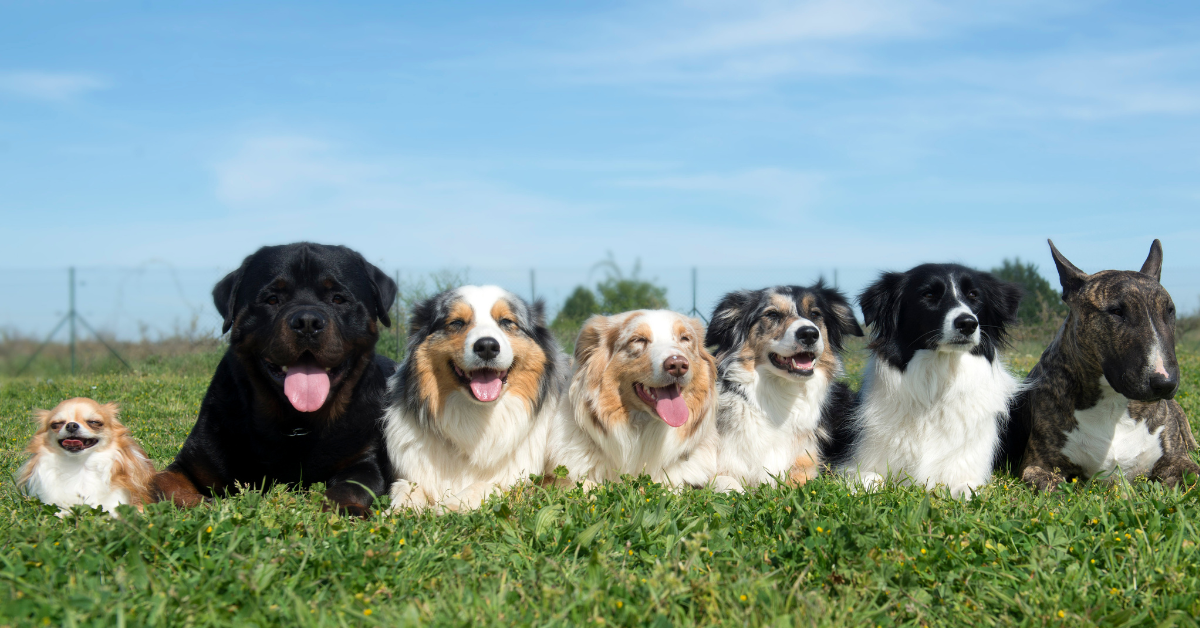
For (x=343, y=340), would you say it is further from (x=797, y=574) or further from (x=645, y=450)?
(x=797, y=574)

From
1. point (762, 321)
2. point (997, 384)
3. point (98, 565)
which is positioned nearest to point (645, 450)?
point (762, 321)

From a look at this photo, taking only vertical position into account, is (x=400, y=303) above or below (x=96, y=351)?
above

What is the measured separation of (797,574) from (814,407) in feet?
6.99

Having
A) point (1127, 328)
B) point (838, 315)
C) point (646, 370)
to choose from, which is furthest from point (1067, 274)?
point (646, 370)

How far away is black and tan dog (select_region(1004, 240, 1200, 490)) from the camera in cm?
457

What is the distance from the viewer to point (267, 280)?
178 inches

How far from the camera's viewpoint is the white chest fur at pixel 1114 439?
4910mm

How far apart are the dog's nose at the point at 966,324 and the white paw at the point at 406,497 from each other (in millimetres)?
3462

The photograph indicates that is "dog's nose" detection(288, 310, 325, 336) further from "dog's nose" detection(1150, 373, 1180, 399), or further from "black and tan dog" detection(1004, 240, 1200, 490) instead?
"dog's nose" detection(1150, 373, 1180, 399)

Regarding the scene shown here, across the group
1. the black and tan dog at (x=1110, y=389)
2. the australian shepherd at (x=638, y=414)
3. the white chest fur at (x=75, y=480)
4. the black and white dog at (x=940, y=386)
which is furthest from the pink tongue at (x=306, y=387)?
the black and tan dog at (x=1110, y=389)

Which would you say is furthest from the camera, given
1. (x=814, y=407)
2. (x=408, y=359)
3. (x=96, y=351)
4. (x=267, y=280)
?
(x=96, y=351)

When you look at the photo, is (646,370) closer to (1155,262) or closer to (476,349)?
(476,349)

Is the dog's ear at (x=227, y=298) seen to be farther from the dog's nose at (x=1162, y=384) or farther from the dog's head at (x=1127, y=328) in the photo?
the dog's nose at (x=1162, y=384)

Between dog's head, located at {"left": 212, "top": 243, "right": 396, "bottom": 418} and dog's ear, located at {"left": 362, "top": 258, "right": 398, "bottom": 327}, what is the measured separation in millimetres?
84
